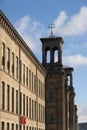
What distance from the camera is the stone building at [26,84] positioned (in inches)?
1601

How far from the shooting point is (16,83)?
46.2 m

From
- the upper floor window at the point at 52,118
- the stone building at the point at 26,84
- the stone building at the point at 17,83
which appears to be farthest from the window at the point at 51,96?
the stone building at the point at 17,83

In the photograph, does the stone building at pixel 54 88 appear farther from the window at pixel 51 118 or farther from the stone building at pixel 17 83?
the stone building at pixel 17 83

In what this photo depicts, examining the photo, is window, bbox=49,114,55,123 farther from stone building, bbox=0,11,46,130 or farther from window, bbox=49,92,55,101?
stone building, bbox=0,11,46,130

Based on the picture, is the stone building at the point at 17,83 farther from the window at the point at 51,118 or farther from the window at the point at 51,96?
the window at the point at 51,96

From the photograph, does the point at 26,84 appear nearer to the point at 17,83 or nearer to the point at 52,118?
the point at 17,83

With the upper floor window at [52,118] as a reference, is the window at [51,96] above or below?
above

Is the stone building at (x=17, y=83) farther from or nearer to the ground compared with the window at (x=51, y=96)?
nearer to the ground

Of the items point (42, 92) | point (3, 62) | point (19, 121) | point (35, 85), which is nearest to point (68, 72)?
point (42, 92)

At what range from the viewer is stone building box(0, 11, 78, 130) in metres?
40.7

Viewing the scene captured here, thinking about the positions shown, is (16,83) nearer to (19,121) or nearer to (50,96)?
(19,121)

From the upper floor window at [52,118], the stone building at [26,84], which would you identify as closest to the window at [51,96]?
the stone building at [26,84]

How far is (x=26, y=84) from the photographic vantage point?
53.7 metres

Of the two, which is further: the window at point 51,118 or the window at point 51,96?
the window at point 51,96
